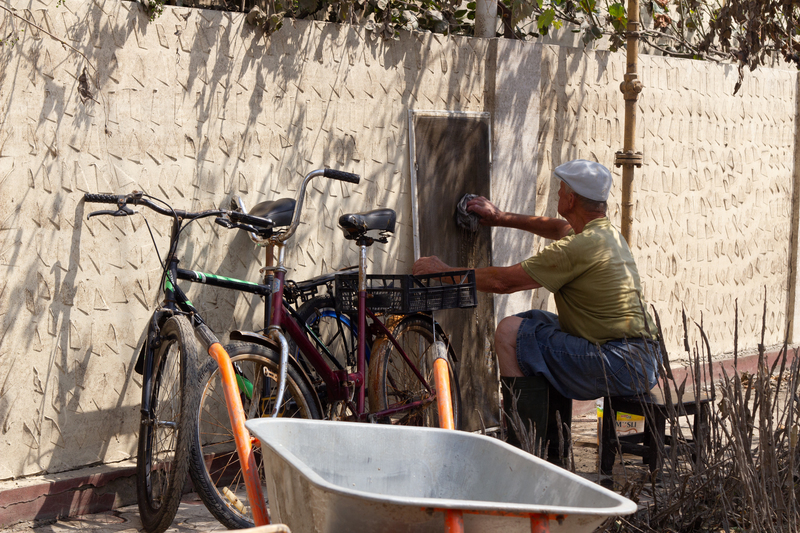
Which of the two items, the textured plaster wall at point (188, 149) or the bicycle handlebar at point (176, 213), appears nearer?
the bicycle handlebar at point (176, 213)

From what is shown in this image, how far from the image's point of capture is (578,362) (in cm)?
432

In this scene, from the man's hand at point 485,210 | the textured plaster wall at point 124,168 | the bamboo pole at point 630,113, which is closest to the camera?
the textured plaster wall at point 124,168

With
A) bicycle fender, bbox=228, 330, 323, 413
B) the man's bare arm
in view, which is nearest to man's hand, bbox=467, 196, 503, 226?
the man's bare arm

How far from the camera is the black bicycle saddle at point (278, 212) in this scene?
12.9 feet

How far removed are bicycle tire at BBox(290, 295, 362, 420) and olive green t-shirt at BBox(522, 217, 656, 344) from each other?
0.99 metres

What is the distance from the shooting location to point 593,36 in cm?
636

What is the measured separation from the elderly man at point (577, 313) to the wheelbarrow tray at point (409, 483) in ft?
6.60

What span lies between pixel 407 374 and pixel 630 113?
250 centimetres

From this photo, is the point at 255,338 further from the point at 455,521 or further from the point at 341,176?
the point at 455,521

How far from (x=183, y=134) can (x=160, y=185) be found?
0.27 m

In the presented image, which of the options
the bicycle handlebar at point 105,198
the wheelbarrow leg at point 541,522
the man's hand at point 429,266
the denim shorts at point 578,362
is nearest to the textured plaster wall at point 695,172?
the denim shorts at point 578,362

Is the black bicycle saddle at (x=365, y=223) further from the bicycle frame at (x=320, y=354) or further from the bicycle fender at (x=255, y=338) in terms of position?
the bicycle fender at (x=255, y=338)

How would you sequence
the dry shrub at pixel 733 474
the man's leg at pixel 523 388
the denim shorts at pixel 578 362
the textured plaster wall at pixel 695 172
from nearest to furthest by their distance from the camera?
the dry shrub at pixel 733 474 → the denim shorts at pixel 578 362 → the man's leg at pixel 523 388 → the textured plaster wall at pixel 695 172

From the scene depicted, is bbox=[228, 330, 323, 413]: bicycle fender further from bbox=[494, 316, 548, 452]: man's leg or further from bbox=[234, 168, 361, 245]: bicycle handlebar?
bbox=[494, 316, 548, 452]: man's leg
